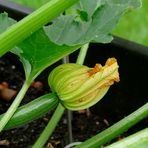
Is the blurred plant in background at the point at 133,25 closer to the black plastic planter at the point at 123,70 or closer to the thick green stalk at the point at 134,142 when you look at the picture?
the black plastic planter at the point at 123,70

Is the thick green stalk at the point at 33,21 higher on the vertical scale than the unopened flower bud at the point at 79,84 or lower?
higher

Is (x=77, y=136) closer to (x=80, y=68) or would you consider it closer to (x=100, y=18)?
(x=80, y=68)

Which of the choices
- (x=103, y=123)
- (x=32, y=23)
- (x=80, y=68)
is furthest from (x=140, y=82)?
(x=32, y=23)

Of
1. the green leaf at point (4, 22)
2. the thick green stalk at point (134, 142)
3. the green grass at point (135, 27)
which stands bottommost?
the green grass at point (135, 27)

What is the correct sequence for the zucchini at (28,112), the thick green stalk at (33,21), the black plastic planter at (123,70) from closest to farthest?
the thick green stalk at (33,21), the zucchini at (28,112), the black plastic planter at (123,70)

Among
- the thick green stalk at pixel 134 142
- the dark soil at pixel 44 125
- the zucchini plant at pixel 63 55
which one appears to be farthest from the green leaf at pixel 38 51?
the dark soil at pixel 44 125

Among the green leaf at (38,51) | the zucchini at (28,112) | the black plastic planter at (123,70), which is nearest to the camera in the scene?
the green leaf at (38,51)

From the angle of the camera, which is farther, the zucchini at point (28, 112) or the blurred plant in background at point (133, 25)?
the blurred plant in background at point (133, 25)
